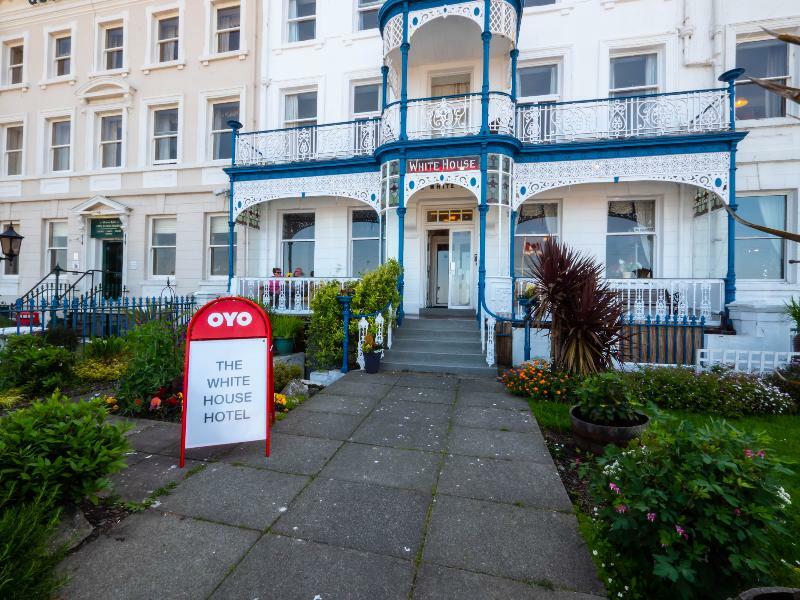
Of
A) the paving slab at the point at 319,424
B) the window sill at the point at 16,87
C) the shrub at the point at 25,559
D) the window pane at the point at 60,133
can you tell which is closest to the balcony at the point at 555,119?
the paving slab at the point at 319,424

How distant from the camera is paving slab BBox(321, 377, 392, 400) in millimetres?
6199

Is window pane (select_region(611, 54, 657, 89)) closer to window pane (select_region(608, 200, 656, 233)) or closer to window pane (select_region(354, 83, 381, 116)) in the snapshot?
window pane (select_region(608, 200, 656, 233))

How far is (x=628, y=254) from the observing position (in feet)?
34.1

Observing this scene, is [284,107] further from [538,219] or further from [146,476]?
[146,476]

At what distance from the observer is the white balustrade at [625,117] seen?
8.95 metres

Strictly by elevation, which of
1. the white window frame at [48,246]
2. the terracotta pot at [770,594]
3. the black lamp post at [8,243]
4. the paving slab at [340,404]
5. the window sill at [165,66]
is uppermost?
the window sill at [165,66]

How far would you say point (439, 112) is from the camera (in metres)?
9.59

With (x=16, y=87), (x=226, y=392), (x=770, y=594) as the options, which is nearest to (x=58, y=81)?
(x=16, y=87)

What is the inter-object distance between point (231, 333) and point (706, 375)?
6.64 m

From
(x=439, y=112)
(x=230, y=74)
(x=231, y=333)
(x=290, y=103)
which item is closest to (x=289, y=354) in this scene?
(x=231, y=333)

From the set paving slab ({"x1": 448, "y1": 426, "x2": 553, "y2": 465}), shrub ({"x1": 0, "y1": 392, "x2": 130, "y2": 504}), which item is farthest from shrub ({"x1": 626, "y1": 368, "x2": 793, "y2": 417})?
shrub ({"x1": 0, "y1": 392, "x2": 130, "y2": 504})

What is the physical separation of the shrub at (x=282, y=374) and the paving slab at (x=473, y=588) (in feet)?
15.2

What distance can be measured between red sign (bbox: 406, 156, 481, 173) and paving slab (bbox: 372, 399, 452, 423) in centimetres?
567

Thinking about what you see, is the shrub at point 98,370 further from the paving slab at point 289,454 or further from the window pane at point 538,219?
the window pane at point 538,219
